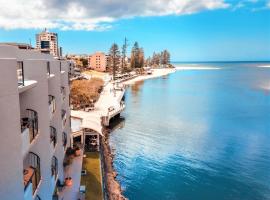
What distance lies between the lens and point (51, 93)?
43.9ft

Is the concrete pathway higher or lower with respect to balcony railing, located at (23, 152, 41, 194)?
lower

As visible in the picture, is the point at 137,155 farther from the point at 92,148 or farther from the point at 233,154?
the point at 233,154

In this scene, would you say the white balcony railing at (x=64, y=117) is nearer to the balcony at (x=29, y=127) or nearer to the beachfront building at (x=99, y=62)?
the balcony at (x=29, y=127)

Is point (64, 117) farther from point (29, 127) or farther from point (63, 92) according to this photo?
point (29, 127)

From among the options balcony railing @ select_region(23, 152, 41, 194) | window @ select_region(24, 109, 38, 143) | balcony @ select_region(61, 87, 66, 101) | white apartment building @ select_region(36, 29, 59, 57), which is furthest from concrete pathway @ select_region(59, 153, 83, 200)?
white apartment building @ select_region(36, 29, 59, 57)

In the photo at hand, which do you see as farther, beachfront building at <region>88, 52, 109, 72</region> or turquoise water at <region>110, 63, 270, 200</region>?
beachfront building at <region>88, 52, 109, 72</region>

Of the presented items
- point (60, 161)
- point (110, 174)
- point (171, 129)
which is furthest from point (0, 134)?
point (171, 129)

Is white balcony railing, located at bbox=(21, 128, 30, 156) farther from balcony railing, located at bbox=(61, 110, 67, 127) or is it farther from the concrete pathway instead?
balcony railing, located at bbox=(61, 110, 67, 127)

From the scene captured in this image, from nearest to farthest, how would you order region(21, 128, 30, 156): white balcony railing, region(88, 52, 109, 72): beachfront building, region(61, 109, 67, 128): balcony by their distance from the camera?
region(21, 128, 30, 156): white balcony railing → region(61, 109, 67, 128): balcony → region(88, 52, 109, 72): beachfront building

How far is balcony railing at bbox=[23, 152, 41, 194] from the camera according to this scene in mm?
7928

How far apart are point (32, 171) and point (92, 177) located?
28.5 ft

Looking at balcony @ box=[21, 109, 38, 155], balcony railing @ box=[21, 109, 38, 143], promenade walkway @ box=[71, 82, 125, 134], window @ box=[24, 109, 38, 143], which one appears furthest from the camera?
promenade walkway @ box=[71, 82, 125, 134]

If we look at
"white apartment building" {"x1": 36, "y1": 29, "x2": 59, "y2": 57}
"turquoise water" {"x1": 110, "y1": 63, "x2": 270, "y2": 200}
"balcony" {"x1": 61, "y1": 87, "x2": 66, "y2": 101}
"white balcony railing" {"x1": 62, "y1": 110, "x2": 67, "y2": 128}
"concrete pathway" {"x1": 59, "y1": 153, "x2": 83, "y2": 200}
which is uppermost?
"white apartment building" {"x1": 36, "y1": 29, "x2": 59, "y2": 57}

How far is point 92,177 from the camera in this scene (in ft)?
54.9
